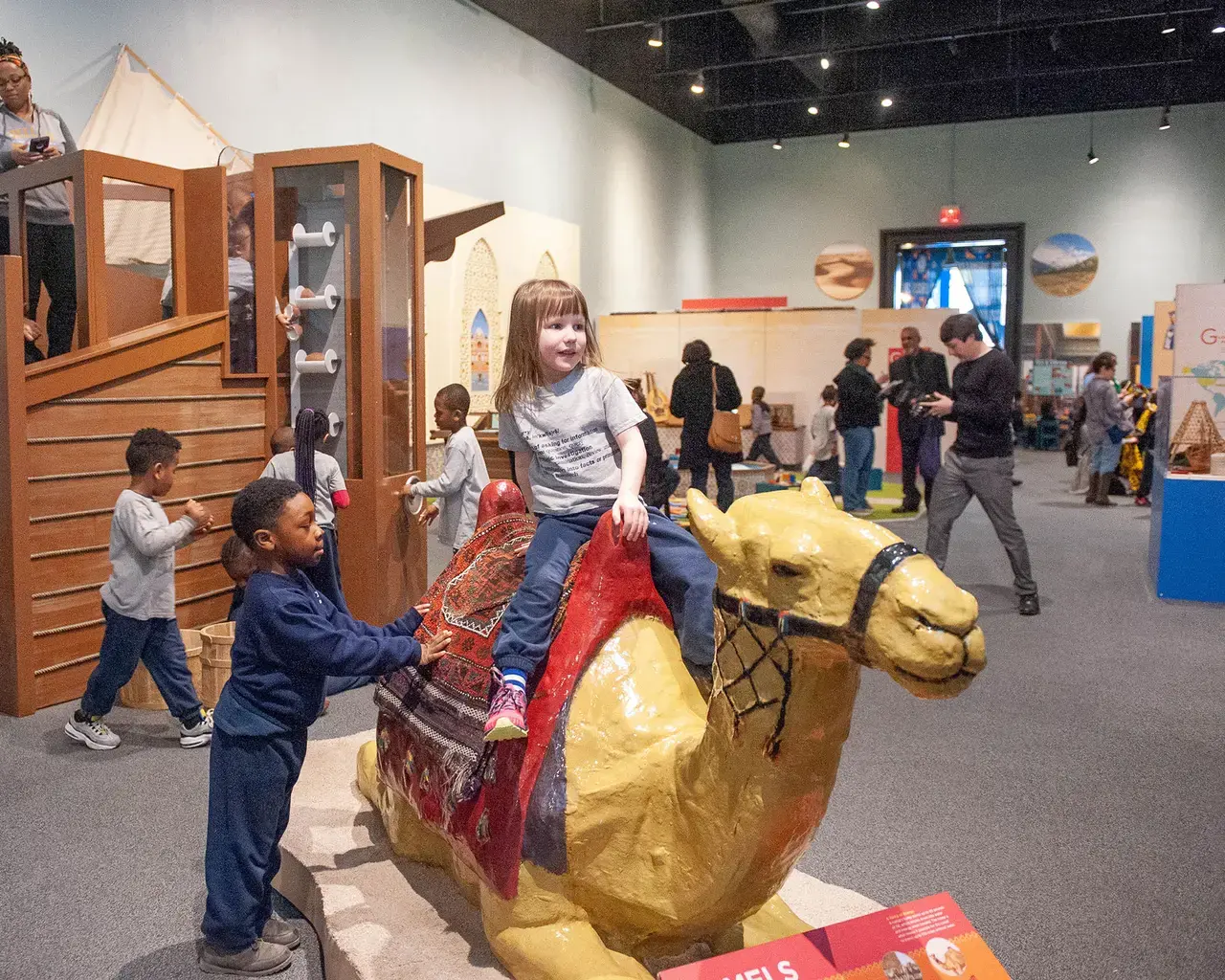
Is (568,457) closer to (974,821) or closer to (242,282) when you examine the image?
(974,821)

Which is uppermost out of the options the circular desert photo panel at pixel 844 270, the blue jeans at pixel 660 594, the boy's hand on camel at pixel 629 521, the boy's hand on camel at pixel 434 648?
the circular desert photo panel at pixel 844 270

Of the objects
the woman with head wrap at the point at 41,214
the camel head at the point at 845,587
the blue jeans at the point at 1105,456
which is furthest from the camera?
the blue jeans at the point at 1105,456

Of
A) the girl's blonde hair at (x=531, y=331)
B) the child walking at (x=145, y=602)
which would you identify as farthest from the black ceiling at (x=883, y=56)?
the girl's blonde hair at (x=531, y=331)

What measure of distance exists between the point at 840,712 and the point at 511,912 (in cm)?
81

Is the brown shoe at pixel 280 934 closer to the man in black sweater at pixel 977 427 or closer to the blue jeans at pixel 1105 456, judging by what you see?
the man in black sweater at pixel 977 427

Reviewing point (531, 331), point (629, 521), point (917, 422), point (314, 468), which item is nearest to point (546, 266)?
point (917, 422)

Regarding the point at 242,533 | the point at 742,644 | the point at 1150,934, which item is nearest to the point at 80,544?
the point at 242,533

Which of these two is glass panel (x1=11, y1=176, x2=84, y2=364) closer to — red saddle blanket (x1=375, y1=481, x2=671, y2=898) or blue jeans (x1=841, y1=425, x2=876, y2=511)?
red saddle blanket (x1=375, y1=481, x2=671, y2=898)

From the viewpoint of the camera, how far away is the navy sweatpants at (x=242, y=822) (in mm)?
2418

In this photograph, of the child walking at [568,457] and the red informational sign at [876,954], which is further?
the child walking at [568,457]

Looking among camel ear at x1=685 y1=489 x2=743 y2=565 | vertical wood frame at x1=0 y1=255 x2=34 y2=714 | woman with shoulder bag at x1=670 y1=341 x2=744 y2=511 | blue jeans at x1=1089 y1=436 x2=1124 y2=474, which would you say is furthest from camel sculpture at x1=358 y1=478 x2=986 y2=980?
blue jeans at x1=1089 y1=436 x2=1124 y2=474

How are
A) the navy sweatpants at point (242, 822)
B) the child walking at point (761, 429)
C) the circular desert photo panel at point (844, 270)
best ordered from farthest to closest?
the circular desert photo panel at point (844, 270)
the child walking at point (761, 429)
the navy sweatpants at point (242, 822)

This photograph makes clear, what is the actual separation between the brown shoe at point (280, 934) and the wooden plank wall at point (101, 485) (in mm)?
2423

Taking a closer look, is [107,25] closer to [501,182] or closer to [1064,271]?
[501,182]
